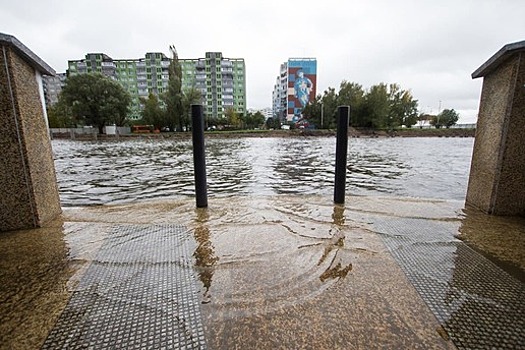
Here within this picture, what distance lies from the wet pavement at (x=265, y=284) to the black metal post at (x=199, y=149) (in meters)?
0.78

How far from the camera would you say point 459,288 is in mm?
2029

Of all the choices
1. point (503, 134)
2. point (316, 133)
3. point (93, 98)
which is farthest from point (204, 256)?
point (93, 98)

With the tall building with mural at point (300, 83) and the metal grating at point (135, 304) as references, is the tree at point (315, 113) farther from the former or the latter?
the metal grating at point (135, 304)

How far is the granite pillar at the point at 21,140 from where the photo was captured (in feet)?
9.88

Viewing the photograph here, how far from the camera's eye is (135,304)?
188 centimetres

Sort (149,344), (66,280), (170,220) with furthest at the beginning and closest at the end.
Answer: (170,220) → (66,280) → (149,344)

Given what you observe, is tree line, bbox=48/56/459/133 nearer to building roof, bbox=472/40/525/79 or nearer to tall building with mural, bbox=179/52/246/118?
tall building with mural, bbox=179/52/246/118

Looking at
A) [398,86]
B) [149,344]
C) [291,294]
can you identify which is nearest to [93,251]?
[149,344]

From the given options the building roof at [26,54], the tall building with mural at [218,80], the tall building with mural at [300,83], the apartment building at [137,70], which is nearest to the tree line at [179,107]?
the tall building with mural at [300,83]

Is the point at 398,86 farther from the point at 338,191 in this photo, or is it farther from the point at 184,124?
the point at 338,191

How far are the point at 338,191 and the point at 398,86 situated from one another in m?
77.1

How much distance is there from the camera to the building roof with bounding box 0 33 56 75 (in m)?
2.87

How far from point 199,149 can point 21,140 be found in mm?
2105

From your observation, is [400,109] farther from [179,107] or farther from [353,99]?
[179,107]
